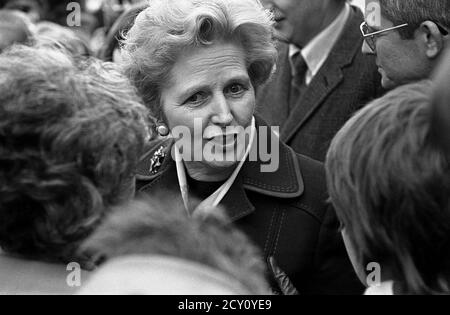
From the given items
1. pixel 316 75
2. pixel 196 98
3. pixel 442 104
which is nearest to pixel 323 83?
pixel 316 75

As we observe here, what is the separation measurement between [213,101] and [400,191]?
1.50 m

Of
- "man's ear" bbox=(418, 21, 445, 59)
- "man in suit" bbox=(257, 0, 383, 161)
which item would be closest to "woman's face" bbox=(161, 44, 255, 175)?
"man's ear" bbox=(418, 21, 445, 59)

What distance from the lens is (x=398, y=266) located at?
1.87 metres

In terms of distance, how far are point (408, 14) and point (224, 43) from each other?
760mm

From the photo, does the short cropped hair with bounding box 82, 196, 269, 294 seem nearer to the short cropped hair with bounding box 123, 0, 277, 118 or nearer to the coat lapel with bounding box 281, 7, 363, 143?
the short cropped hair with bounding box 123, 0, 277, 118

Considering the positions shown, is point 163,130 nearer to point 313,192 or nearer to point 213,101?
point 213,101

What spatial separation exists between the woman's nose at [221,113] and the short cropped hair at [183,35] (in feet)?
0.83

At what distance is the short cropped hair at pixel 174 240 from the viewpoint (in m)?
1.58

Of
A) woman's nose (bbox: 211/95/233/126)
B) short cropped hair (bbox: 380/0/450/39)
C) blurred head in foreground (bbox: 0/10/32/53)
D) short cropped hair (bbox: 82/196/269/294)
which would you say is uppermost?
short cropped hair (bbox: 380/0/450/39)

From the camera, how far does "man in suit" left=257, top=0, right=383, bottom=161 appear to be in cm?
425

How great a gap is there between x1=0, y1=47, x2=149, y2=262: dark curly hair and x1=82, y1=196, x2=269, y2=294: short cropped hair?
31 centimetres

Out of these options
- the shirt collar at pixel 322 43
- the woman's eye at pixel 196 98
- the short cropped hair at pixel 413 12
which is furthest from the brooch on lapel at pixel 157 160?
the shirt collar at pixel 322 43
